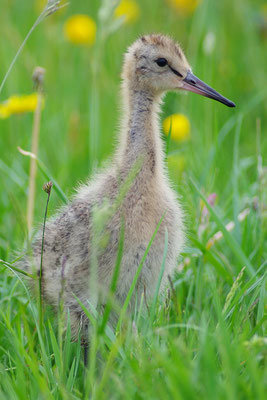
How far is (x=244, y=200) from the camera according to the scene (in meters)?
3.52

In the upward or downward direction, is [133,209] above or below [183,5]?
below

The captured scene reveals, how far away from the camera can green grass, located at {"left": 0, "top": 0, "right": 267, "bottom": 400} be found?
2021 millimetres

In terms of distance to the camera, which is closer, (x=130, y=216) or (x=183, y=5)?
(x=130, y=216)

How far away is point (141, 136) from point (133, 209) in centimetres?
32

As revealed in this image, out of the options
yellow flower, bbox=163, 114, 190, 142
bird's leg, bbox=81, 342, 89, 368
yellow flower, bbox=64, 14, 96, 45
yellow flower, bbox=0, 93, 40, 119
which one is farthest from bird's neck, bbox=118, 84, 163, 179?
yellow flower, bbox=64, 14, 96, 45

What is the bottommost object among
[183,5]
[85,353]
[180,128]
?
[85,353]

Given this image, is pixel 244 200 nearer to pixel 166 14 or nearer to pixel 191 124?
pixel 191 124

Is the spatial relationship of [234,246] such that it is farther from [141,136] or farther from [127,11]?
[127,11]

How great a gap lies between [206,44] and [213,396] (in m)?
2.52

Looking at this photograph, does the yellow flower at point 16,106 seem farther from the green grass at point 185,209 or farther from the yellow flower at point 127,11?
the yellow flower at point 127,11

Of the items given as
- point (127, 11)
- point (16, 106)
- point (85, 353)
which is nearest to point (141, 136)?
point (85, 353)

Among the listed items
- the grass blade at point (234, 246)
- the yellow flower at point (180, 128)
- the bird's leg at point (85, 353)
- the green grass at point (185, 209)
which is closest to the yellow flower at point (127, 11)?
the green grass at point (185, 209)

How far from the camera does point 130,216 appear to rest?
8.72ft

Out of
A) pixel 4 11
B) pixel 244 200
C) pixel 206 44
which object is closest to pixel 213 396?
pixel 244 200
